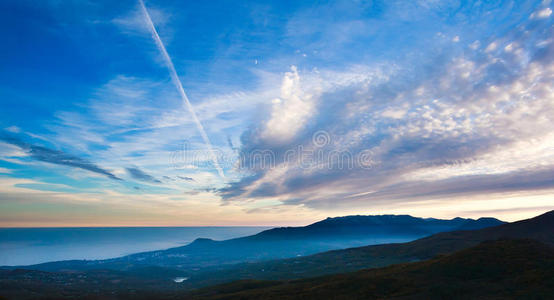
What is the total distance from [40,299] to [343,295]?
201 m

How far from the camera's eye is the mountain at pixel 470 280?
69812mm

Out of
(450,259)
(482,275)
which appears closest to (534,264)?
(482,275)

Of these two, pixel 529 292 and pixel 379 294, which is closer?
pixel 529 292

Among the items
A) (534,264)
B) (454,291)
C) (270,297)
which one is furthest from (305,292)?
(534,264)

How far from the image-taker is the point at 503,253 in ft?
332

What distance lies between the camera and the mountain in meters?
69.8

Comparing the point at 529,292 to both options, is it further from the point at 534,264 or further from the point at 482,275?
the point at 534,264

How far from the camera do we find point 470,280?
82375 mm

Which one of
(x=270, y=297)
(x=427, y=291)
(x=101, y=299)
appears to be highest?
(x=427, y=291)

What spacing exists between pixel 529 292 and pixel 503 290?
562cm

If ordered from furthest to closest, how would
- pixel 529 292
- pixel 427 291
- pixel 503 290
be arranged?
pixel 427 291
pixel 503 290
pixel 529 292

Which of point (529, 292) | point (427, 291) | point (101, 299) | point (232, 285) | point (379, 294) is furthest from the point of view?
point (101, 299)

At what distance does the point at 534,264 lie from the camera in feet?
278

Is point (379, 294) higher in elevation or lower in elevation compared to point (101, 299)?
higher
